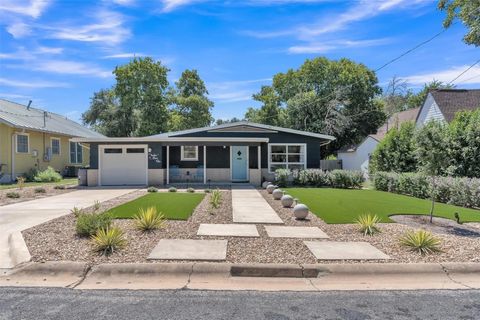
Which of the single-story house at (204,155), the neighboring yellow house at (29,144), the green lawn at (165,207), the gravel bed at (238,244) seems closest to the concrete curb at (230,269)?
the gravel bed at (238,244)

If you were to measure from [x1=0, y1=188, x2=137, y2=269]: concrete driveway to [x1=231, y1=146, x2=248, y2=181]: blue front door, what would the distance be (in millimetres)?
8889

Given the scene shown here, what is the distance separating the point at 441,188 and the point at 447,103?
10.8 m

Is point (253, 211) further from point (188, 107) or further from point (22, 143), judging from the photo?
point (188, 107)

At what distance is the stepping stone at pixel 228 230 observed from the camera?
7.59 m

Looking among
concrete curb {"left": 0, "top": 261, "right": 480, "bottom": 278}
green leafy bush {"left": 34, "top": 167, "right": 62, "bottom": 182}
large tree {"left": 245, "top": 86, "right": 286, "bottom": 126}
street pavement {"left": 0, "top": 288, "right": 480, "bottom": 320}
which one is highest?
large tree {"left": 245, "top": 86, "right": 286, "bottom": 126}

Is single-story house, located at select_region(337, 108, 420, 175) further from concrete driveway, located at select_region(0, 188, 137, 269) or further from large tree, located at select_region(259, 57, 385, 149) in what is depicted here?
concrete driveway, located at select_region(0, 188, 137, 269)

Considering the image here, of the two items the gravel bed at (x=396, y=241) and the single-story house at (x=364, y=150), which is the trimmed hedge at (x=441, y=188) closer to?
the gravel bed at (x=396, y=241)

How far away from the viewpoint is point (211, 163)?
2120 cm

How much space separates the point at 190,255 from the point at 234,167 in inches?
607

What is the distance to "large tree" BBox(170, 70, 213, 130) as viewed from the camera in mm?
44469

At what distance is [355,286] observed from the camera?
201 inches

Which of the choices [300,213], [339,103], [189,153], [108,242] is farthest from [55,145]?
[339,103]

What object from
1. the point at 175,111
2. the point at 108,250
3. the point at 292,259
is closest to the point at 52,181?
the point at 108,250

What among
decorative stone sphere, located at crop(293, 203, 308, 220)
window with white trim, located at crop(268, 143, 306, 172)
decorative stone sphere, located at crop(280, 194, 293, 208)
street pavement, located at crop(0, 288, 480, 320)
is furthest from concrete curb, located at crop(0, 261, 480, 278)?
window with white trim, located at crop(268, 143, 306, 172)
